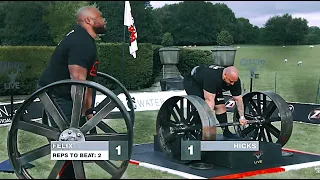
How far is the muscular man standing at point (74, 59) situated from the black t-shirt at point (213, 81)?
2081mm

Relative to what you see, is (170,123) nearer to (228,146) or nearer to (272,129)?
(228,146)

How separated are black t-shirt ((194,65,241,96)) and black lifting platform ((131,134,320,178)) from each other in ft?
3.16

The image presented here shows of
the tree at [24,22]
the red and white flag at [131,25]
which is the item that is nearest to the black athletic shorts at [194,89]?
the tree at [24,22]

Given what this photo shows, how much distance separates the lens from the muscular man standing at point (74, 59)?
5.24m

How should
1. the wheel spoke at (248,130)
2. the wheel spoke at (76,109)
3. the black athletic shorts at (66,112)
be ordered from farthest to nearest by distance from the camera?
the wheel spoke at (248,130) → the black athletic shorts at (66,112) → the wheel spoke at (76,109)

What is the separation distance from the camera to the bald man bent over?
7082 millimetres

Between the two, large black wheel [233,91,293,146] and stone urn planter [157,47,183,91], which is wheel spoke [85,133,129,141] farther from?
stone urn planter [157,47,183,91]

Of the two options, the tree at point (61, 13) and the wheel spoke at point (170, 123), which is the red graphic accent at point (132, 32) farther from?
the wheel spoke at point (170, 123)

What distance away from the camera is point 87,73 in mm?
5461

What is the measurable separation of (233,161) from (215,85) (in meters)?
1.19

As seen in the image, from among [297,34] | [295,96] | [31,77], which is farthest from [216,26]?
[31,77]

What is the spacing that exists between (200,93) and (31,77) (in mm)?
8648

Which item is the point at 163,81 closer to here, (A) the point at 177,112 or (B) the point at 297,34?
(B) the point at 297,34

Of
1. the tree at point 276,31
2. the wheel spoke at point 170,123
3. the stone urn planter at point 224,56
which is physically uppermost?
the tree at point 276,31
